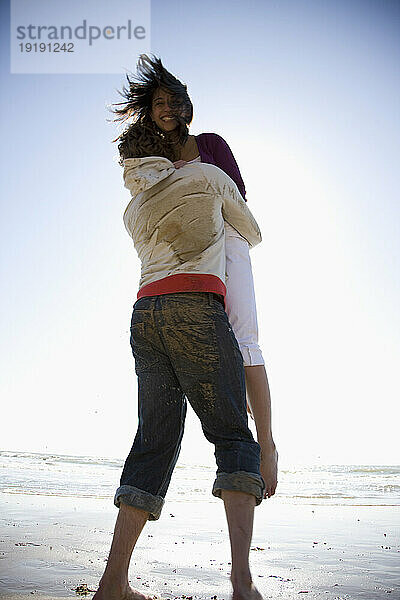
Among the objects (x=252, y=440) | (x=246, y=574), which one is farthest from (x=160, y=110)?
(x=246, y=574)

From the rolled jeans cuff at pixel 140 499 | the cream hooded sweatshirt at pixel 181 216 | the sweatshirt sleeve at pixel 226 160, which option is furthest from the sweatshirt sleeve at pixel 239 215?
the rolled jeans cuff at pixel 140 499

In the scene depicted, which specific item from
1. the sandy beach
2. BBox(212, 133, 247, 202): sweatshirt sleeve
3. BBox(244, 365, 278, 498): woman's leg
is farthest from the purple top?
the sandy beach

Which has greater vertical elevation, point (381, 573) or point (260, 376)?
point (260, 376)

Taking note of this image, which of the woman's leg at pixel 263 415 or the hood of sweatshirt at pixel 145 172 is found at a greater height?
the hood of sweatshirt at pixel 145 172

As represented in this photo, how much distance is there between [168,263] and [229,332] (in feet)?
1.11

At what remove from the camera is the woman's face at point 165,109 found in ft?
7.25

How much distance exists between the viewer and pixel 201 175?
198cm

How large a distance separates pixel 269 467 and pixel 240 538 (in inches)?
12.6

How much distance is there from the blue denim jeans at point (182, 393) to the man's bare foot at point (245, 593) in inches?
10.2

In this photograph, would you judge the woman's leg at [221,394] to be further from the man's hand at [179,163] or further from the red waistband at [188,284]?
the man's hand at [179,163]

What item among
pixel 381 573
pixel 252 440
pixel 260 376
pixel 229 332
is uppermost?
pixel 229 332

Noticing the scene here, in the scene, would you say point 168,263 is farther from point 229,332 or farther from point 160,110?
point 160,110

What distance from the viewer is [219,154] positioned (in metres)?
2.27

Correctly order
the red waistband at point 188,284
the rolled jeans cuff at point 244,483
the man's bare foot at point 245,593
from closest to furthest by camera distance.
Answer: the man's bare foot at point 245,593
the rolled jeans cuff at point 244,483
the red waistband at point 188,284
